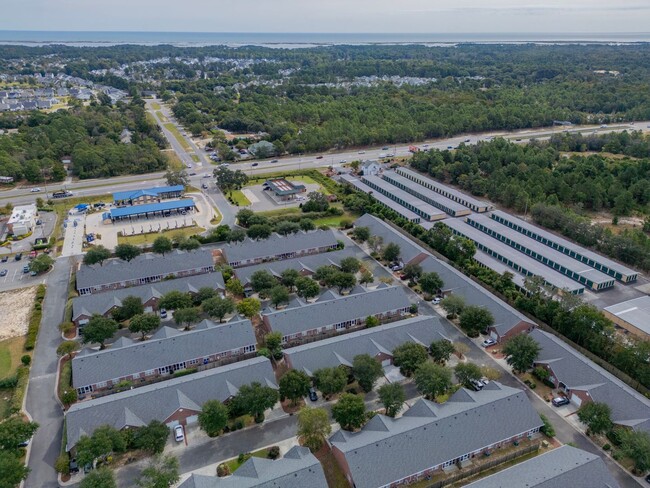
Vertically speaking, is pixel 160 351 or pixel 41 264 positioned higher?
pixel 41 264

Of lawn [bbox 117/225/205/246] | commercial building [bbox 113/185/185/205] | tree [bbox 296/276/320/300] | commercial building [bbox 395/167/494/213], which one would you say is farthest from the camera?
commercial building [bbox 113/185/185/205]

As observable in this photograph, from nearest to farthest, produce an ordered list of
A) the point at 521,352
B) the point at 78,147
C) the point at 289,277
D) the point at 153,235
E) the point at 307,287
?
1. the point at 521,352
2. the point at 307,287
3. the point at 289,277
4. the point at 153,235
5. the point at 78,147

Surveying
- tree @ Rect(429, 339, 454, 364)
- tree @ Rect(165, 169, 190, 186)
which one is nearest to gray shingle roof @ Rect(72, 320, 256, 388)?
tree @ Rect(429, 339, 454, 364)

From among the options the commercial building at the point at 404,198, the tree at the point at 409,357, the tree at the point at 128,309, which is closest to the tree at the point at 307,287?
the tree at the point at 409,357

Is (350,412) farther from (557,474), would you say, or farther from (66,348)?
(66,348)

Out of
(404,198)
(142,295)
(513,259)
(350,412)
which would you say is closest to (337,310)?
(350,412)

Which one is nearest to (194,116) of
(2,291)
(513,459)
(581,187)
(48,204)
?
(48,204)

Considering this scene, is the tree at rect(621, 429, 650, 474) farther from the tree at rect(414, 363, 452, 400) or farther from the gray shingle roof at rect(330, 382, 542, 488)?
the tree at rect(414, 363, 452, 400)

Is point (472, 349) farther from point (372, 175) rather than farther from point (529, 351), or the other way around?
point (372, 175)
